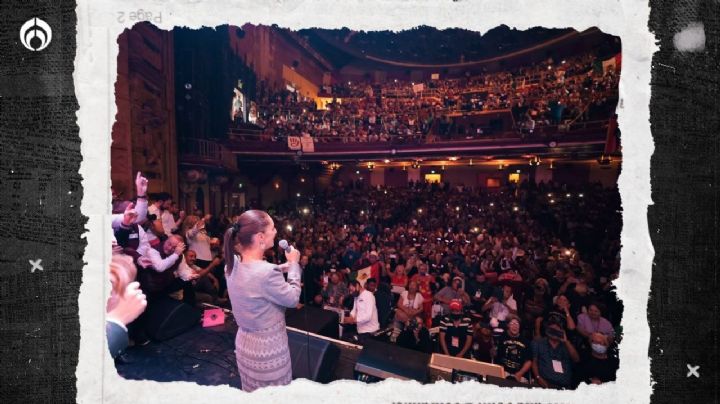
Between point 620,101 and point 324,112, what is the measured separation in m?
10.3

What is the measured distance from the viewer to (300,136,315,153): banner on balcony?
31.3ft

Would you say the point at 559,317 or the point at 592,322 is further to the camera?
the point at 559,317

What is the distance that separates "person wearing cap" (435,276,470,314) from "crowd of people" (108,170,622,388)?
2 centimetres

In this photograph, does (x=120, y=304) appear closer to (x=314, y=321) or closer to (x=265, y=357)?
(x=265, y=357)

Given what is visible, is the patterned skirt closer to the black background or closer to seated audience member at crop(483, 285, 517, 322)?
the black background

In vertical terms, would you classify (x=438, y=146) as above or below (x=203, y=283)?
above

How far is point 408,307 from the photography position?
157 inches

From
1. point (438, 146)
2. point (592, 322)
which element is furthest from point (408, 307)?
point (438, 146)

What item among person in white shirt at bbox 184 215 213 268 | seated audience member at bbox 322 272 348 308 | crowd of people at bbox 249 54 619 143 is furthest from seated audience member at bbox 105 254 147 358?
crowd of people at bbox 249 54 619 143

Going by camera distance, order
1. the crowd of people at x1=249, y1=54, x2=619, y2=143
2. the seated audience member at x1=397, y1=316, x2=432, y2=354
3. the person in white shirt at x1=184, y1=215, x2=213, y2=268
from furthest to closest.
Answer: the crowd of people at x1=249, y1=54, x2=619, y2=143 → the person in white shirt at x1=184, y1=215, x2=213, y2=268 → the seated audience member at x1=397, y1=316, x2=432, y2=354

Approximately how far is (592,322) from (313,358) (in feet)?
9.44

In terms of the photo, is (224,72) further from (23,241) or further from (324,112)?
(23,241)

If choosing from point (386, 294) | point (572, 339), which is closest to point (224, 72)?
point (386, 294)

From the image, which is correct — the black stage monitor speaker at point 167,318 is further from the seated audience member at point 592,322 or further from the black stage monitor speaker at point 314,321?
the seated audience member at point 592,322
